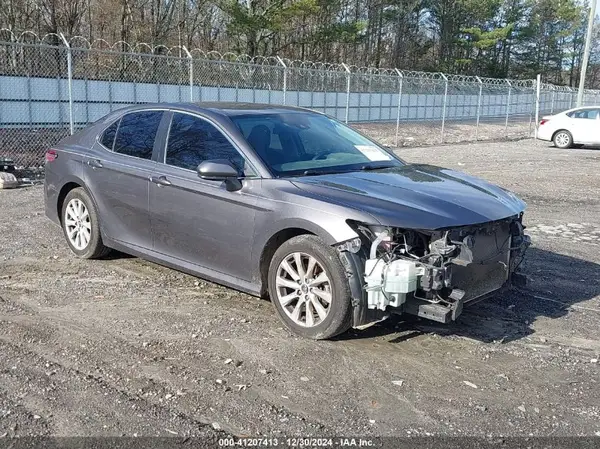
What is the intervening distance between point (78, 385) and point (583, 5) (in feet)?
254

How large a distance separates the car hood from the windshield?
22 cm

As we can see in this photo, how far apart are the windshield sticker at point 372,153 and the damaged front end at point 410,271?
4.68 feet

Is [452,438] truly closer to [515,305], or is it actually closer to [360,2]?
[515,305]

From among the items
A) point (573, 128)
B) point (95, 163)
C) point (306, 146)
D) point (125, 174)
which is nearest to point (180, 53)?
point (573, 128)

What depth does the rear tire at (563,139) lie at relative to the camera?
2289cm

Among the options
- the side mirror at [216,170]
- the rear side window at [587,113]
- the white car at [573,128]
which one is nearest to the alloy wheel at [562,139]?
the white car at [573,128]

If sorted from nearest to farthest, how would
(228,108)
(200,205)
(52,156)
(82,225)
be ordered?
(200,205)
(228,108)
(82,225)
(52,156)

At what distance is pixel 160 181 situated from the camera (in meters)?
5.41

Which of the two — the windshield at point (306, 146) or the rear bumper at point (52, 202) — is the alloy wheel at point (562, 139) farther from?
the rear bumper at point (52, 202)

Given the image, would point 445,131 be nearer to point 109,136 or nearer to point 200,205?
point 109,136

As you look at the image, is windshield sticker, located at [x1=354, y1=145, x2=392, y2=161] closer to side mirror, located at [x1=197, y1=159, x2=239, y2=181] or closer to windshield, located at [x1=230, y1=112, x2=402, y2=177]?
windshield, located at [x1=230, y1=112, x2=402, y2=177]

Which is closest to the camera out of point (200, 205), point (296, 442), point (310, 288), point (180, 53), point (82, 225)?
point (296, 442)

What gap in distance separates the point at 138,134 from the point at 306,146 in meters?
1.62

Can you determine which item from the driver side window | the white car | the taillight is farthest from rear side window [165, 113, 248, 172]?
the white car
